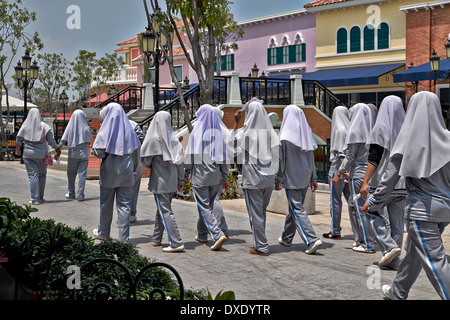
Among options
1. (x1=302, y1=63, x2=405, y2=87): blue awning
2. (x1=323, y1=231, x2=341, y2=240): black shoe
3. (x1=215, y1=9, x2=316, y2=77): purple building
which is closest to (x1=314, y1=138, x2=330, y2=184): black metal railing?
(x1=323, y1=231, x2=341, y2=240): black shoe

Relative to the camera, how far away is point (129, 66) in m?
53.4

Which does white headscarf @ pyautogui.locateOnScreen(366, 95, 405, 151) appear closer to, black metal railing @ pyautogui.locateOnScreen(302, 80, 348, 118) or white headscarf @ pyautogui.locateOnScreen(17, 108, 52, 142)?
white headscarf @ pyautogui.locateOnScreen(17, 108, 52, 142)

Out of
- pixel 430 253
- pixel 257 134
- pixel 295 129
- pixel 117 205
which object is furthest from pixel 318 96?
pixel 430 253

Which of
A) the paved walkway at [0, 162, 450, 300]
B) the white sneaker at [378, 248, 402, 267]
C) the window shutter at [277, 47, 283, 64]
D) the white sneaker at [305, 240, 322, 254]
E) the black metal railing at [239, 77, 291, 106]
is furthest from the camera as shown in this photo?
the window shutter at [277, 47, 283, 64]

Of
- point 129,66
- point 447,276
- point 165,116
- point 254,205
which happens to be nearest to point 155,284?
point 447,276

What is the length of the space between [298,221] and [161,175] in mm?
1973

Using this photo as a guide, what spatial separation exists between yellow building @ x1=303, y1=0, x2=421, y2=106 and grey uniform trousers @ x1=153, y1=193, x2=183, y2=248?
23.4 m

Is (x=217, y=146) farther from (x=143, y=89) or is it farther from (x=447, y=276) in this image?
(x=143, y=89)

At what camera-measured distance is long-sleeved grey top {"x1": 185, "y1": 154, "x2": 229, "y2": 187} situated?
8.01m

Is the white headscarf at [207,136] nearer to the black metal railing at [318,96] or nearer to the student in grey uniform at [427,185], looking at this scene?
the student in grey uniform at [427,185]

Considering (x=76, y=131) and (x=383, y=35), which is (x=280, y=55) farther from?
(x=76, y=131)

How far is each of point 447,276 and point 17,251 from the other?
349 cm

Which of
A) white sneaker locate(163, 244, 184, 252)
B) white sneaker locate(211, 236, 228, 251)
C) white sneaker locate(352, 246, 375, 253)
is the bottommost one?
white sneaker locate(352, 246, 375, 253)

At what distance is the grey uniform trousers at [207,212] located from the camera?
7859mm
